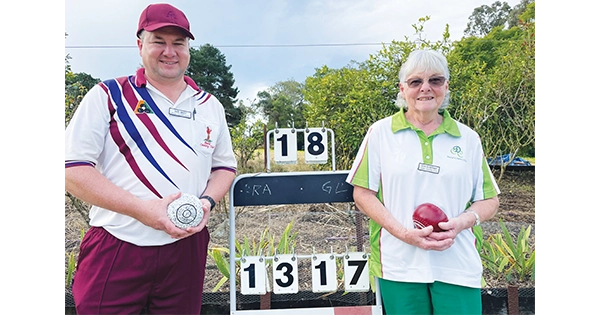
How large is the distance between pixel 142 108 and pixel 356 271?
139 centimetres

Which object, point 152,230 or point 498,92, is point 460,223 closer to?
point 152,230

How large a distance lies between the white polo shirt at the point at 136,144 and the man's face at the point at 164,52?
81mm

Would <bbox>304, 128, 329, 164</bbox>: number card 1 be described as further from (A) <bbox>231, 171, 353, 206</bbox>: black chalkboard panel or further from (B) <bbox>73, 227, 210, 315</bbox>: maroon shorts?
(B) <bbox>73, 227, 210, 315</bbox>: maroon shorts

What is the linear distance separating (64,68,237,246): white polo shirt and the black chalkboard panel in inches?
15.5

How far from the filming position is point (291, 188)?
217cm

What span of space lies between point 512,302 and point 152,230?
103 inches

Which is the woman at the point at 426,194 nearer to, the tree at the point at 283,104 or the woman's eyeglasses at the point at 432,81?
the woman's eyeglasses at the point at 432,81

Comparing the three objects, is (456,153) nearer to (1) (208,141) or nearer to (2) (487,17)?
(1) (208,141)

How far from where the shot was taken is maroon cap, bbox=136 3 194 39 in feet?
5.57

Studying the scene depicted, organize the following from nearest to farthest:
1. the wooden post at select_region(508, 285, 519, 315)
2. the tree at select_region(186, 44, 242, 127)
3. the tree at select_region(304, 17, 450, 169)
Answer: the wooden post at select_region(508, 285, 519, 315)
the tree at select_region(304, 17, 450, 169)
the tree at select_region(186, 44, 242, 127)

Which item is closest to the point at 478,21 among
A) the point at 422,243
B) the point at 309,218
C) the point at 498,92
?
the point at 498,92

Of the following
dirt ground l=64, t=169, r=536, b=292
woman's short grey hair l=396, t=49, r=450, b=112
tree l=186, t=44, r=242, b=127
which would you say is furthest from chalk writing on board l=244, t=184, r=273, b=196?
tree l=186, t=44, r=242, b=127

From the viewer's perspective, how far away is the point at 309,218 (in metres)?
4.73

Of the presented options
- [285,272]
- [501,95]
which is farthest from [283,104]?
[285,272]
